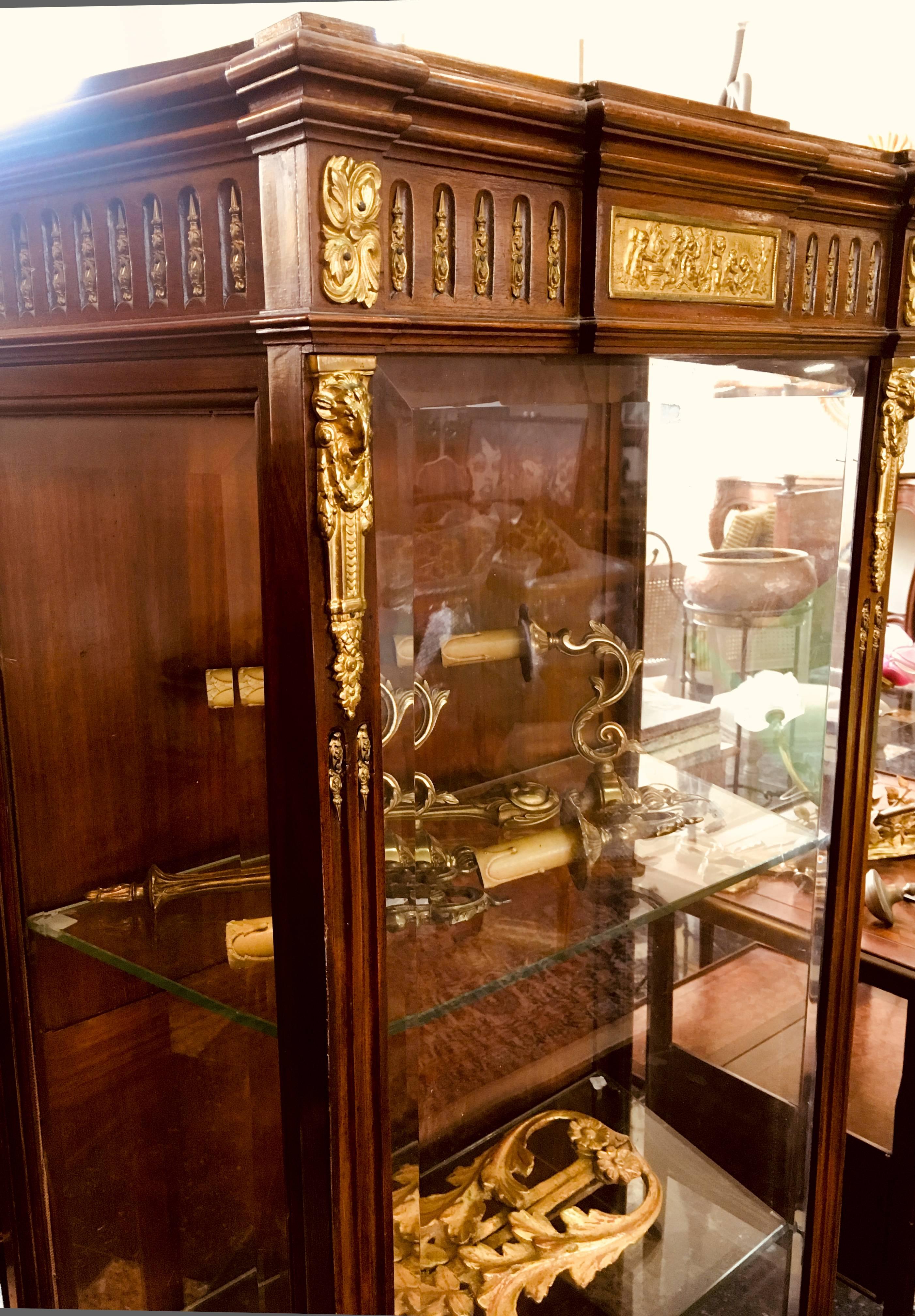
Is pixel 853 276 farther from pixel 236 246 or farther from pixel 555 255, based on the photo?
pixel 236 246

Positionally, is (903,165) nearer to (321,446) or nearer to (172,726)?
(321,446)

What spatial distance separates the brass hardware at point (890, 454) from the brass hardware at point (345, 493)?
402mm

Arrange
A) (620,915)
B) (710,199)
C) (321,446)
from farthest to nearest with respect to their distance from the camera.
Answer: (620,915) → (710,199) → (321,446)

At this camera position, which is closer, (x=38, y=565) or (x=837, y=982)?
(x=38, y=565)

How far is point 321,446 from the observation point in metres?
0.44

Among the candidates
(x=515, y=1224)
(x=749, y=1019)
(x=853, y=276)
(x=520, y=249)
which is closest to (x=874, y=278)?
(x=853, y=276)

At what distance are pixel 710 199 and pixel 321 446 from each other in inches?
10.8

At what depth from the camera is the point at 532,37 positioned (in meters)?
0.84

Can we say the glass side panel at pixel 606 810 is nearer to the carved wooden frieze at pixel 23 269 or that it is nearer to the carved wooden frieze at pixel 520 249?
the carved wooden frieze at pixel 520 249

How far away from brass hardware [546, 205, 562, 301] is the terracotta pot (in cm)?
24

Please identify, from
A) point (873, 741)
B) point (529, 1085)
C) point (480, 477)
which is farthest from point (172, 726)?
point (873, 741)

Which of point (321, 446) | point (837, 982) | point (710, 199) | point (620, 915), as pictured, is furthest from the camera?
point (837, 982)

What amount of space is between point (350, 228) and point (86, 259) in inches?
6.2

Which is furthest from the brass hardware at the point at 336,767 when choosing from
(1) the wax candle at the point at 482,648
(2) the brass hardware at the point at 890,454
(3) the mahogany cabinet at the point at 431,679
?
(2) the brass hardware at the point at 890,454
